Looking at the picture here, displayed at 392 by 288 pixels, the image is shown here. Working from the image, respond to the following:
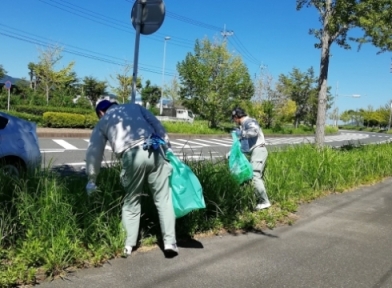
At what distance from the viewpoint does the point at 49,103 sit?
79.4 ft

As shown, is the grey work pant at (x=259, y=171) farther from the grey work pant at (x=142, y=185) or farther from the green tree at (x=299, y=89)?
the green tree at (x=299, y=89)

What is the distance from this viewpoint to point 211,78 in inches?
947

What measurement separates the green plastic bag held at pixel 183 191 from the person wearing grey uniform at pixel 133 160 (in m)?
0.07

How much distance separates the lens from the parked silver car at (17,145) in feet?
17.0

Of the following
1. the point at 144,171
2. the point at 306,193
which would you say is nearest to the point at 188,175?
the point at 144,171

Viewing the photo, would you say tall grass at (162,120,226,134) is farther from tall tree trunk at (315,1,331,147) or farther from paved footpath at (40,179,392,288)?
paved footpath at (40,179,392,288)

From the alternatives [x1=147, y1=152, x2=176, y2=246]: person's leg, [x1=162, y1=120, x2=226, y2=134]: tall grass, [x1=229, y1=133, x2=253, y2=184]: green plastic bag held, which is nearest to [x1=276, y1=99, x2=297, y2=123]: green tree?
[x1=162, y1=120, x2=226, y2=134]: tall grass

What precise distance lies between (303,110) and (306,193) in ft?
113

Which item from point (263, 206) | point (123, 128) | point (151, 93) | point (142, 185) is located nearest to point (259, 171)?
point (263, 206)

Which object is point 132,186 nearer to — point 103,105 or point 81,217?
point 81,217

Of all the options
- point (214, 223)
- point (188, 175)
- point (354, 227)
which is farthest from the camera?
point (354, 227)

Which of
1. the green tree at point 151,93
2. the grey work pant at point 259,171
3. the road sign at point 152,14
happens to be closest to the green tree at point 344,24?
the grey work pant at point 259,171

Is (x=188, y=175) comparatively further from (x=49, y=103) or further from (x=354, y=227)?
(x=49, y=103)

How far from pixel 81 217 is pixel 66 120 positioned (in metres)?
15.0
